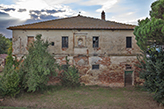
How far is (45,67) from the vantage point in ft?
30.4

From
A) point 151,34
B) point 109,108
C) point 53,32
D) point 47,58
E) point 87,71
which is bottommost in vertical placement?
point 109,108

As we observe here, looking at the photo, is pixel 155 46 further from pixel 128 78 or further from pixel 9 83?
pixel 9 83

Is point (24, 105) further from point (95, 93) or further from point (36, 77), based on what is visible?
point (95, 93)

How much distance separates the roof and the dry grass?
19.6 ft

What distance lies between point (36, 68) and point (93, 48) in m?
5.62

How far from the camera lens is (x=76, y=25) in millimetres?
11648

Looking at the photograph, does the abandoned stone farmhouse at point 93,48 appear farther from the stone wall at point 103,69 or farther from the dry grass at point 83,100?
the dry grass at point 83,100

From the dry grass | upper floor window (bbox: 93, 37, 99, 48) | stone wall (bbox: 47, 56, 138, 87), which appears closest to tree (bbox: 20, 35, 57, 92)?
the dry grass

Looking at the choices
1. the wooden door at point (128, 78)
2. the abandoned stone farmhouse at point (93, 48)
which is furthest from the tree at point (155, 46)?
the wooden door at point (128, 78)

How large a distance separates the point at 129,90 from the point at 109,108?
13.7 ft

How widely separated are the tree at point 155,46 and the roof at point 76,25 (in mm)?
3799

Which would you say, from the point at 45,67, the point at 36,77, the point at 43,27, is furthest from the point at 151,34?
the point at 43,27

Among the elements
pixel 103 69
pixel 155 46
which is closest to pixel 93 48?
pixel 103 69

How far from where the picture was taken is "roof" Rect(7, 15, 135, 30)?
11.2m
